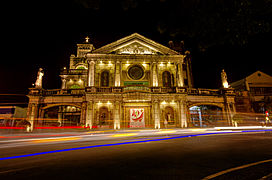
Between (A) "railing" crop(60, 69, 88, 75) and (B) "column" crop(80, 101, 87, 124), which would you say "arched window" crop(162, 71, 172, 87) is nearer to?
(B) "column" crop(80, 101, 87, 124)

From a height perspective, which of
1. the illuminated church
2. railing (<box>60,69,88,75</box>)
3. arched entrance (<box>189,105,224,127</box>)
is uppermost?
railing (<box>60,69,88,75</box>)

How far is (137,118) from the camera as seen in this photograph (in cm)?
2375

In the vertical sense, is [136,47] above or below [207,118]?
above

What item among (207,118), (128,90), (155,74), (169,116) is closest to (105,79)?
(128,90)

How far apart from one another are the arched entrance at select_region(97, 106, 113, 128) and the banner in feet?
11.0

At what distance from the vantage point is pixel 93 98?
23062 millimetres

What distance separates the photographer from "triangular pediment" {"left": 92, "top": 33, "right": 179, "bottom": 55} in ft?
86.9

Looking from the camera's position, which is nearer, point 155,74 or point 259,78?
point 155,74

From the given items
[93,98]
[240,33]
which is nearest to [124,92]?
[93,98]

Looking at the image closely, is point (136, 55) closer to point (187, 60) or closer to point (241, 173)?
point (187, 60)

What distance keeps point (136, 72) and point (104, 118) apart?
9957 mm

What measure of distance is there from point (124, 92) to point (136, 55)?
757 centimetres

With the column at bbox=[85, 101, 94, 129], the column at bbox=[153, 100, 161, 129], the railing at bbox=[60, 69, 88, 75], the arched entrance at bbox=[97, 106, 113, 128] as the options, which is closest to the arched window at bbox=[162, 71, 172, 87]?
the column at bbox=[153, 100, 161, 129]

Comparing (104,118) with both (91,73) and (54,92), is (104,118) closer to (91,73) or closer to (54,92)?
Result: (91,73)
